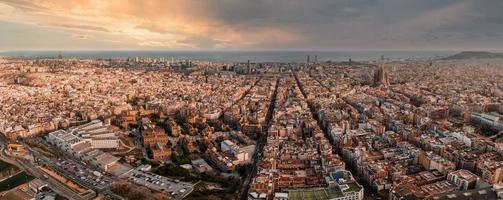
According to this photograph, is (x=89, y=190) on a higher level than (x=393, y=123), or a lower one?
lower

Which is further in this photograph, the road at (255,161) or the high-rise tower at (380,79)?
the high-rise tower at (380,79)

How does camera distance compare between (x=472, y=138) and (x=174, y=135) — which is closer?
(x=472, y=138)

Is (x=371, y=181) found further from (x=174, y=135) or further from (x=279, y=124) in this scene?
Result: (x=174, y=135)

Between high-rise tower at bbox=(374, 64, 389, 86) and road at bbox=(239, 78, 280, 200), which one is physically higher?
high-rise tower at bbox=(374, 64, 389, 86)

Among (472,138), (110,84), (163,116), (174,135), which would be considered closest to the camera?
(472,138)

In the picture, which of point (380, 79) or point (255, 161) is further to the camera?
point (380, 79)

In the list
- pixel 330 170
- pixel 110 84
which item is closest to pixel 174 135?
pixel 330 170

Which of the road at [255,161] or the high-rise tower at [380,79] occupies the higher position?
the high-rise tower at [380,79]

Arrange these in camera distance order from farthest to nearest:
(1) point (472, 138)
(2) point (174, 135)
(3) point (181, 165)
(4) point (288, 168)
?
Answer: (2) point (174, 135) < (1) point (472, 138) < (3) point (181, 165) < (4) point (288, 168)

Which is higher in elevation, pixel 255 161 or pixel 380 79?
pixel 380 79

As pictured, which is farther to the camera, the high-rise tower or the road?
the high-rise tower
